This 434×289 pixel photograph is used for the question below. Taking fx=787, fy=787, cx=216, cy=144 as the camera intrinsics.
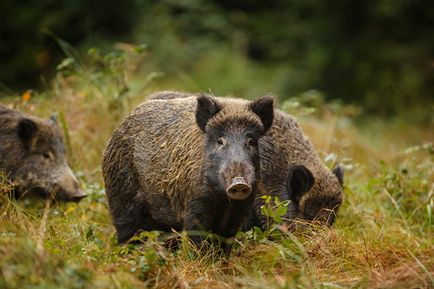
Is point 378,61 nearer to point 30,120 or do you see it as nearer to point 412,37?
point 412,37

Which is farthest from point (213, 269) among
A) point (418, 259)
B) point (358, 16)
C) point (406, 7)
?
point (358, 16)

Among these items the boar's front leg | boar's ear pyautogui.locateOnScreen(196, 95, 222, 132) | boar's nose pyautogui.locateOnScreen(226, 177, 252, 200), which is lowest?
the boar's front leg

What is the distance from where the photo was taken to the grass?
479 cm

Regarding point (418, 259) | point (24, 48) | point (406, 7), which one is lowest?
point (24, 48)

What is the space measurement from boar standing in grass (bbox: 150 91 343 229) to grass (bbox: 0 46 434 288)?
0.29 m

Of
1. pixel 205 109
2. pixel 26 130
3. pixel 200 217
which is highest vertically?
pixel 205 109

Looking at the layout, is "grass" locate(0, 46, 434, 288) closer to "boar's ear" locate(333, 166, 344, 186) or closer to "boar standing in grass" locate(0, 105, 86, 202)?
"boar standing in grass" locate(0, 105, 86, 202)

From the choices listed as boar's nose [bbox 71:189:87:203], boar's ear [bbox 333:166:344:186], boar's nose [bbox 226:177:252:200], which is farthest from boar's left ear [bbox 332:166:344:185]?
boar's nose [bbox 71:189:87:203]

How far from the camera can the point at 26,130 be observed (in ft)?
26.5

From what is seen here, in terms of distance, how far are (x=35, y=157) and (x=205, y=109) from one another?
279cm

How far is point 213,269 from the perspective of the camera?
5574 mm

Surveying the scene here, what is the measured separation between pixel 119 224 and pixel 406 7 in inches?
394

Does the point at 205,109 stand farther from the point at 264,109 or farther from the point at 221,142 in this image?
the point at 264,109

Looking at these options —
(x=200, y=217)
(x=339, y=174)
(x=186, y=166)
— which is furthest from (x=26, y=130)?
(x=339, y=174)
